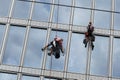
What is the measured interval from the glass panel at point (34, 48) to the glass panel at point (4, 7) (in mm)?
2284

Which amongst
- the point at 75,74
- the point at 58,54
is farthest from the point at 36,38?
the point at 75,74

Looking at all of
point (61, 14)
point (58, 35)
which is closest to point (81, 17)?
point (61, 14)

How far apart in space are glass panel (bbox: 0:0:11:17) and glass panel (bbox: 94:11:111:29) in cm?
634

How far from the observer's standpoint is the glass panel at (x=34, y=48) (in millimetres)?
26422

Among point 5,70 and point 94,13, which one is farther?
point 94,13

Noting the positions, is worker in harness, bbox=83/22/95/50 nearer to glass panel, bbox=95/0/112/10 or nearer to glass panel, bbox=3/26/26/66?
glass panel, bbox=95/0/112/10

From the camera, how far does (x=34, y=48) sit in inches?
1059

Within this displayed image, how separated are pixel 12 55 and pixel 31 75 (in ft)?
6.23

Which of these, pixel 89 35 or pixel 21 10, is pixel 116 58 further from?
pixel 21 10

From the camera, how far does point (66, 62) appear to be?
26578mm

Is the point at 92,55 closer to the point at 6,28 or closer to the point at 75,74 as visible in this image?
the point at 75,74

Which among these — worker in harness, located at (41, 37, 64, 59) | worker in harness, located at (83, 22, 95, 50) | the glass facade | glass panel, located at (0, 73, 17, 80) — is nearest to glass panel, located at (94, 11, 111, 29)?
the glass facade

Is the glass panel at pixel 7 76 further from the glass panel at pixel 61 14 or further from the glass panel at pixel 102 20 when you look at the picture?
the glass panel at pixel 102 20

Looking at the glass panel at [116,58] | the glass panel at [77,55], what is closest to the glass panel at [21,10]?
the glass panel at [77,55]
